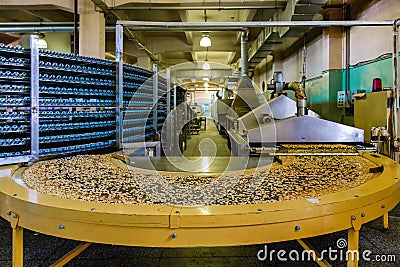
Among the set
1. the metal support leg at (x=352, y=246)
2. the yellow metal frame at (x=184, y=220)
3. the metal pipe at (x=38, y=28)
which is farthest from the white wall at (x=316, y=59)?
the yellow metal frame at (x=184, y=220)

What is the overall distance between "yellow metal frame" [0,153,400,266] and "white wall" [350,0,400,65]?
3.91m

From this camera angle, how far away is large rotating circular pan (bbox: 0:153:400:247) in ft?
3.43

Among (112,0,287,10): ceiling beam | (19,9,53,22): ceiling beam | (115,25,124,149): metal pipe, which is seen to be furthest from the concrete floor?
(19,9,53,22): ceiling beam

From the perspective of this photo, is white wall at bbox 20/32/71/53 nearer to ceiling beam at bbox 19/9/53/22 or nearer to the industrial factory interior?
ceiling beam at bbox 19/9/53/22

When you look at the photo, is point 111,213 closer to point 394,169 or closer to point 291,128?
point 394,169

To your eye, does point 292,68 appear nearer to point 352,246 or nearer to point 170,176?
point 170,176

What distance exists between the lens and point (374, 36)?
188 inches

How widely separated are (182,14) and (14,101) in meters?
5.08

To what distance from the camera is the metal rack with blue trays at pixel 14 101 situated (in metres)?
2.03

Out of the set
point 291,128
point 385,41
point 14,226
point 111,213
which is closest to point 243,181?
point 111,213

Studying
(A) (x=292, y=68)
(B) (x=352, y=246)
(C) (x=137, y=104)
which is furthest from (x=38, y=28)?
(B) (x=352, y=246)

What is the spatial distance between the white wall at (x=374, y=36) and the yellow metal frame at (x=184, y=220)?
3.91 meters

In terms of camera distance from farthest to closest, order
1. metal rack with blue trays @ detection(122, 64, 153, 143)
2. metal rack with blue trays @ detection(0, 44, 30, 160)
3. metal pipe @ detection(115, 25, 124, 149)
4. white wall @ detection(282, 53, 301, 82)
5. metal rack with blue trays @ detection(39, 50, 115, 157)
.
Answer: white wall @ detection(282, 53, 301, 82) < metal rack with blue trays @ detection(122, 64, 153, 143) < metal pipe @ detection(115, 25, 124, 149) < metal rack with blue trays @ detection(39, 50, 115, 157) < metal rack with blue trays @ detection(0, 44, 30, 160)
